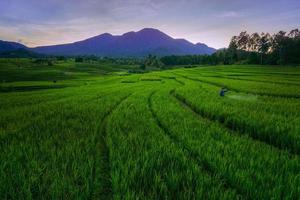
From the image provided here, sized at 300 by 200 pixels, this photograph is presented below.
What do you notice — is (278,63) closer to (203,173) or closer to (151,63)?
(151,63)

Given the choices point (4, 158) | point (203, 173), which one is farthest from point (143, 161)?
point (4, 158)

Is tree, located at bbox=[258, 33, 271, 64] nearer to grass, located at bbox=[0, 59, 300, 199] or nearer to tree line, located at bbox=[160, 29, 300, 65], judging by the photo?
tree line, located at bbox=[160, 29, 300, 65]

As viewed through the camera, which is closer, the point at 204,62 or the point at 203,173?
the point at 203,173

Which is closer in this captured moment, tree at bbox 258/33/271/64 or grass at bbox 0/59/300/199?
grass at bbox 0/59/300/199

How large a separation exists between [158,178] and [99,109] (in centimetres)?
829

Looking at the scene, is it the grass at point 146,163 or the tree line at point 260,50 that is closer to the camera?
the grass at point 146,163

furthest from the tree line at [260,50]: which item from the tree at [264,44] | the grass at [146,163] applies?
the grass at [146,163]

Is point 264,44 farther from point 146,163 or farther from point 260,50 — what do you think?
point 146,163

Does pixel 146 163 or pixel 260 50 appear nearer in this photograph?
pixel 146 163

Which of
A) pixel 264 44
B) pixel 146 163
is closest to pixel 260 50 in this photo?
pixel 264 44

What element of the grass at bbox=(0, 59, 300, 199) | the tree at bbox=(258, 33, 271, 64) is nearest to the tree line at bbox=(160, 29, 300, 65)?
the tree at bbox=(258, 33, 271, 64)

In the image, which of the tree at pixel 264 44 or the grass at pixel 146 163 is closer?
the grass at pixel 146 163

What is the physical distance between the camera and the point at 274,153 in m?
5.20

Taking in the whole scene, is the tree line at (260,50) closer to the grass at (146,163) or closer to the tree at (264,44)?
the tree at (264,44)
